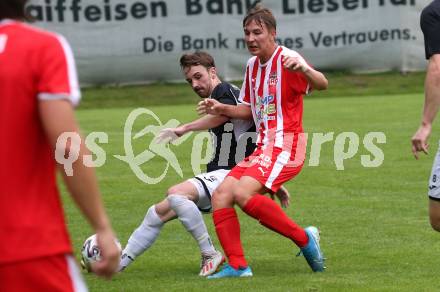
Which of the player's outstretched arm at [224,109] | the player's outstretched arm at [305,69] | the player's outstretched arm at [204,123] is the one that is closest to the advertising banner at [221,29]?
the player's outstretched arm at [204,123]

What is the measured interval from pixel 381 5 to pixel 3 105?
74.8 ft

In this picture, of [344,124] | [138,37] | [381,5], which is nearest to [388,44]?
[381,5]

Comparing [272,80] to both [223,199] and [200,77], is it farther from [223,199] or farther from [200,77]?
[223,199]

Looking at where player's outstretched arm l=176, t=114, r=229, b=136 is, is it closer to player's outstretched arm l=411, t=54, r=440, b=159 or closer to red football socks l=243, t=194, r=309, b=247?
red football socks l=243, t=194, r=309, b=247

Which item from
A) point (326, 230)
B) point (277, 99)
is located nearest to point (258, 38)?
point (277, 99)

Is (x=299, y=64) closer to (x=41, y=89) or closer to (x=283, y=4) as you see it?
(x=41, y=89)

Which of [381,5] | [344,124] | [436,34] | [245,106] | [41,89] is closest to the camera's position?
[41,89]

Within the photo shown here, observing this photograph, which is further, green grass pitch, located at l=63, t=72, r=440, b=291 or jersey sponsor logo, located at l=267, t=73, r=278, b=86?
jersey sponsor logo, located at l=267, t=73, r=278, b=86

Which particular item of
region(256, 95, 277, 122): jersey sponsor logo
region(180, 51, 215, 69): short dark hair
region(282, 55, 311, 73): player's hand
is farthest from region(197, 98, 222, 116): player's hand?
region(282, 55, 311, 73): player's hand

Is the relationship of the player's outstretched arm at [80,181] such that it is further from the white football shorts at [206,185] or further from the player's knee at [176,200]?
the white football shorts at [206,185]

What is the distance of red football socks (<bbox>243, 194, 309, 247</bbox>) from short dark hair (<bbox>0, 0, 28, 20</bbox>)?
12.6 feet

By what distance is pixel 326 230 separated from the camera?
932 cm

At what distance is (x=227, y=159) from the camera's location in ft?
26.4

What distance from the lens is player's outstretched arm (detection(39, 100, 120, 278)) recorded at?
3564 mm
